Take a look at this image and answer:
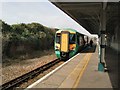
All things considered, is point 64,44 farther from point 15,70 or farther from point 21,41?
point 21,41

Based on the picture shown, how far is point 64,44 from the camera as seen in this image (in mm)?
25250

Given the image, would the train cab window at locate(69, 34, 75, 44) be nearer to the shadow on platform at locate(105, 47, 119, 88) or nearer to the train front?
the train front

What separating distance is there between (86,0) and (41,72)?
5.49 meters

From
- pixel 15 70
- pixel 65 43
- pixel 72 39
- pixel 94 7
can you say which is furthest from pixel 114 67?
pixel 72 39

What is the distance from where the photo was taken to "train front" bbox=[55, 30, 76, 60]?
25250mm

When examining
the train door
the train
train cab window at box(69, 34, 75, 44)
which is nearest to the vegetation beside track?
the train

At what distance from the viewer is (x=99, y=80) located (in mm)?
11695

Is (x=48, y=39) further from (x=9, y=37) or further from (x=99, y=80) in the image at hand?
(x=99, y=80)

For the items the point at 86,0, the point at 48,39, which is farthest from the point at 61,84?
the point at 48,39

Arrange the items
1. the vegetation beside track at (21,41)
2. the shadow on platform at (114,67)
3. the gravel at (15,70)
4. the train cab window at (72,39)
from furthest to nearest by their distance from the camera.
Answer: the vegetation beside track at (21,41), the train cab window at (72,39), the gravel at (15,70), the shadow on platform at (114,67)

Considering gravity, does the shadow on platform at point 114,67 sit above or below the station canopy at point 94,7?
below

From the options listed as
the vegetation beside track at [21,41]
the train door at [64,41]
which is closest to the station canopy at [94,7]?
the train door at [64,41]

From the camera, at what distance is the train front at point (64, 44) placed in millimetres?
25250

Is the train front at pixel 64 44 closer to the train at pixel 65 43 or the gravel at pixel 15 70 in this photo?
the train at pixel 65 43
